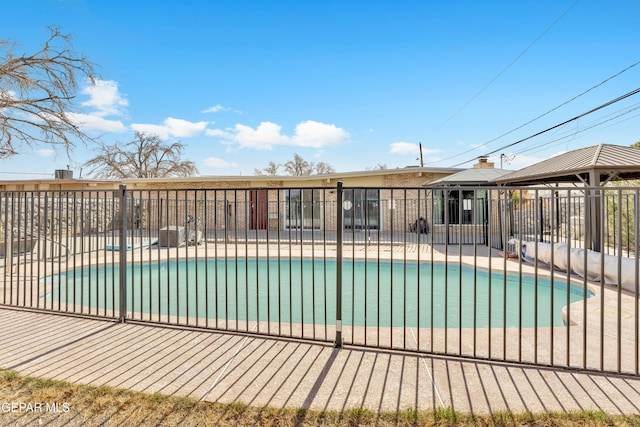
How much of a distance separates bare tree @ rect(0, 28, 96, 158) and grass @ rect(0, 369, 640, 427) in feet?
26.3

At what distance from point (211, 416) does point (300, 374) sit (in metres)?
0.71

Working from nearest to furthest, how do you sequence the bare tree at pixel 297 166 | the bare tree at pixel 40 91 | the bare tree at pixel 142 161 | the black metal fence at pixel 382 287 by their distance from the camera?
the black metal fence at pixel 382 287 → the bare tree at pixel 40 91 → the bare tree at pixel 142 161 → the bare tree at pixel 297 166

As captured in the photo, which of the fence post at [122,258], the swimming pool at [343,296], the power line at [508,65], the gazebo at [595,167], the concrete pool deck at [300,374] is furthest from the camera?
the power line at [508,65]

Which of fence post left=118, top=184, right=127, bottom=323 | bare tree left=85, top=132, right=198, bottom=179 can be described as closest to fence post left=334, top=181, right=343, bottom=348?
fence post left=118, top=184, right=127, bottom=323

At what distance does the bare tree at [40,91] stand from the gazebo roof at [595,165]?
11.1 m

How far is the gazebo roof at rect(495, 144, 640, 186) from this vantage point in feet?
21.5

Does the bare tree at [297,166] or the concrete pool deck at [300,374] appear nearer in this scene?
the concrete pool deck at [300,374]

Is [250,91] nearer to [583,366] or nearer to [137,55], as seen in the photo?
[137,55]

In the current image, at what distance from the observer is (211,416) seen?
6.29 ft

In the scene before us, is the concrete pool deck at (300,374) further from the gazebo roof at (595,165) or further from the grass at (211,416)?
the gazebo roof at (595,165)

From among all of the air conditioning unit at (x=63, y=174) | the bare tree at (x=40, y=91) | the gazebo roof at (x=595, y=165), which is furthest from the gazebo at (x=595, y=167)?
the air conditioning unit at (x=63, y=174)

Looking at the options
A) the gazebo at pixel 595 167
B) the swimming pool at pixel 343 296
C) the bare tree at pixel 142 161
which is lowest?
the swimming pool at pixel 343 296

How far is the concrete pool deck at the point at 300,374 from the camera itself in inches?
82.4

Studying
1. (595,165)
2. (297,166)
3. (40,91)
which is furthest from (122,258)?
(297,166)
